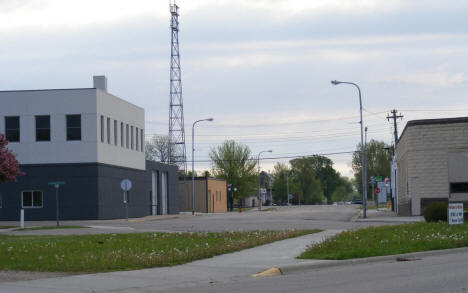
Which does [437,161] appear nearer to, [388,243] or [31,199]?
[31,199]

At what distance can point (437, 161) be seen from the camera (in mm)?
46844

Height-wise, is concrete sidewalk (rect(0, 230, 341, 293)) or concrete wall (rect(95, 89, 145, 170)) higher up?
concrete wall (rect(95, 89, 145, 170))

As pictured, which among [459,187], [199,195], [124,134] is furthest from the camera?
[199,195]

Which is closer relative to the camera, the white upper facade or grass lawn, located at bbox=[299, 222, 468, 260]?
grass lawn, located at bbox=[299, 222, 468, 260]

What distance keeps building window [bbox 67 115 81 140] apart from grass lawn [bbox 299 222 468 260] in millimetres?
33125

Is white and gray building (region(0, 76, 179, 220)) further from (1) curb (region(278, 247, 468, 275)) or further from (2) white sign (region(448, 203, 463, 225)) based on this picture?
(1) curb (region(278, 247, 468, 275))

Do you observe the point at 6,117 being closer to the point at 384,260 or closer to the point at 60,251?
the point at 60,251

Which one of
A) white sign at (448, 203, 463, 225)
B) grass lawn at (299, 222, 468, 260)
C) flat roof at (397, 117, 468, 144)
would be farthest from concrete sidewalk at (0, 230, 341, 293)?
flat roof at (397, 117, 468, 144)

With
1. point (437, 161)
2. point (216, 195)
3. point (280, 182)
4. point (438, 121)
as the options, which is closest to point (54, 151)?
point (437, 161)

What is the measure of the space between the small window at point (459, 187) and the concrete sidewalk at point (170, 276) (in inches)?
1214

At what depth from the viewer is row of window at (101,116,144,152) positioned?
177 feet

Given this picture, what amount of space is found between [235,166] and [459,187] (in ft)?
214

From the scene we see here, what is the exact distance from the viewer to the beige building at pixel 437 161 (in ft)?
152

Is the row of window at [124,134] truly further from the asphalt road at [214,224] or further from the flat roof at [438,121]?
the flat roof at [438,121]
